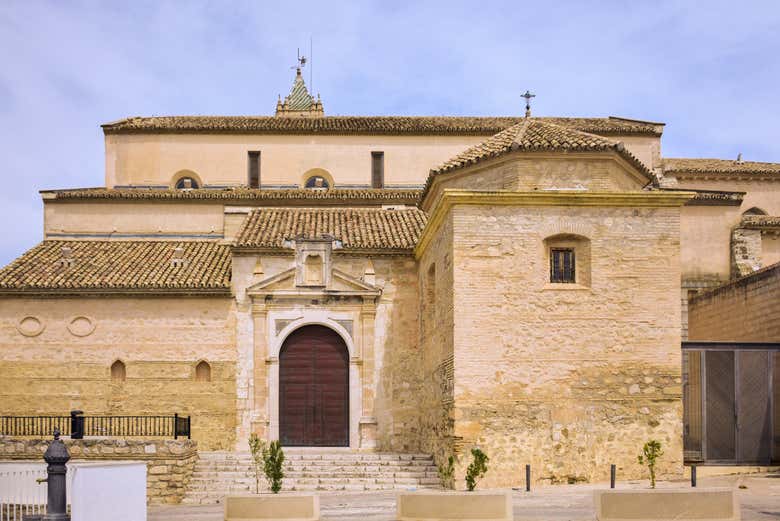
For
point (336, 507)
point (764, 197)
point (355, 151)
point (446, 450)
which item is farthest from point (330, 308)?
point (764, 197)

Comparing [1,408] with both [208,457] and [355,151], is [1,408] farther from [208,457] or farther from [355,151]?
[355,151]

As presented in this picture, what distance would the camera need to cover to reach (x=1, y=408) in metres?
23.1

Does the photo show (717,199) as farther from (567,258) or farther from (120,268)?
(120,268)

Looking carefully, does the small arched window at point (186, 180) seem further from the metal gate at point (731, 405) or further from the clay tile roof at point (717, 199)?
the metal gate at point (731, 405)

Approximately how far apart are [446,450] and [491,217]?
4.47 meters

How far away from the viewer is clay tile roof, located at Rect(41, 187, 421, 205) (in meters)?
29.8

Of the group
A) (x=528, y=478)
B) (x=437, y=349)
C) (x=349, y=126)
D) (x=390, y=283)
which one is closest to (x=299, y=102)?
(x=349, y=126)

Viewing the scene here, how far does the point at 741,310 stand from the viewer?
928 inches

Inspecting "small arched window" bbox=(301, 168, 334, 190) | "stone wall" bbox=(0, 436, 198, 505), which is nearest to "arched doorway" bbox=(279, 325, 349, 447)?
"stone wall" bbox=(0, 436, 198, 505)

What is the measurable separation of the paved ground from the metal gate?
1048 mm

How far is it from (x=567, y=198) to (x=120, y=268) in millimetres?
12081

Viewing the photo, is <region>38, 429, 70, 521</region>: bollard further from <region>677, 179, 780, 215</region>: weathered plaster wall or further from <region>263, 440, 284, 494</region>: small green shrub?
<region>677, 179, 780, 215</region>: weathered plaster wall

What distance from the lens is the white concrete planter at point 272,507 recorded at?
11.6 metres

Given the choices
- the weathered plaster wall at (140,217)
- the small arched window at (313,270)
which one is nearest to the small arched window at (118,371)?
the small arched window at (313,270)
